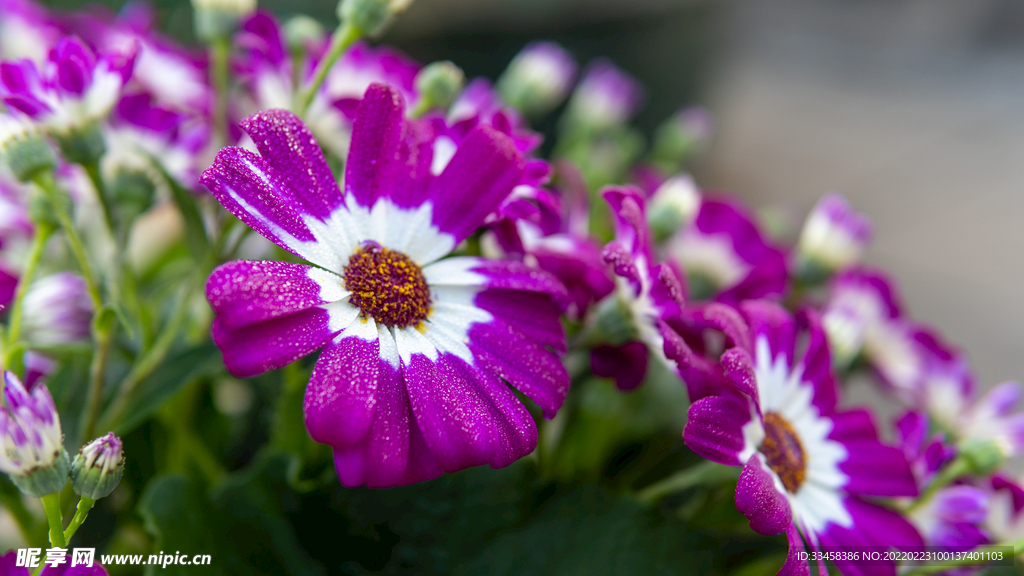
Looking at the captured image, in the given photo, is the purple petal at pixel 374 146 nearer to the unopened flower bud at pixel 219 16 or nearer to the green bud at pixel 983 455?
the unopened flower bud at pixel 219 16

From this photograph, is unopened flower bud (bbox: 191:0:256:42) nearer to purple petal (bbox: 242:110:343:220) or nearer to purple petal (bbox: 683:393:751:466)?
purple petal (bbox: 242:110:343:220)

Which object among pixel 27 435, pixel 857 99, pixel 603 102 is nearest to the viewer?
pixel 27 435

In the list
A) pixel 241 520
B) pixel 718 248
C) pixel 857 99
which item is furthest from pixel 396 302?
pixel 857 99

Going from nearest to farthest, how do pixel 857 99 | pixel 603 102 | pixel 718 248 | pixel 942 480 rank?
pixel 942 480, pixel 718 248, pixel 603 102, pixel 857 99

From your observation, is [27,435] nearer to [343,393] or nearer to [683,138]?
[343,393]

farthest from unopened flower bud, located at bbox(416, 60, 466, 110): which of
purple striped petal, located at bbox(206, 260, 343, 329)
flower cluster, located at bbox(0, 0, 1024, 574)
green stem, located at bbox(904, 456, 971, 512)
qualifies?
green stem, located at bbox(904, 456, 971, 512)

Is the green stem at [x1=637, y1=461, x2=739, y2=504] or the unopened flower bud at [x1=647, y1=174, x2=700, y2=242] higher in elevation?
the unopened flower bud at [x1=647, y1=174, x2=700, y2=242]

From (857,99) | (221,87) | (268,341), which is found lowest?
(268,341)
